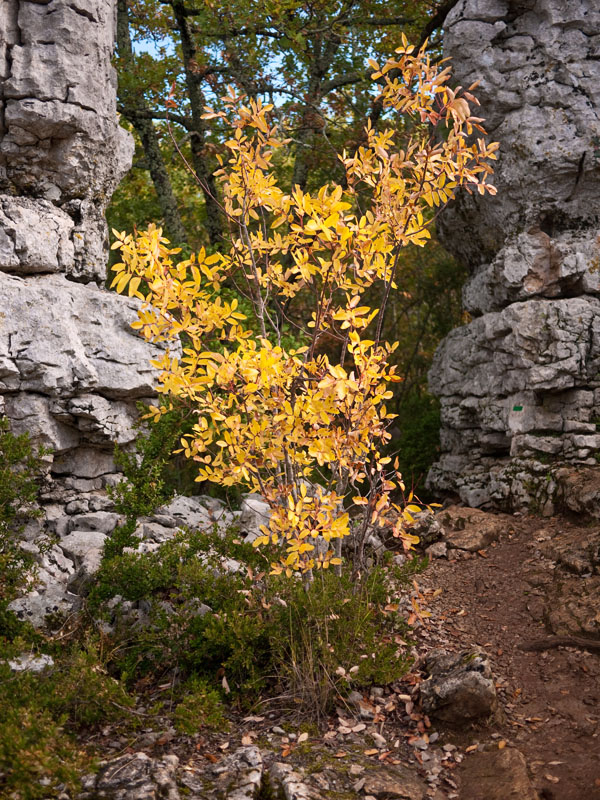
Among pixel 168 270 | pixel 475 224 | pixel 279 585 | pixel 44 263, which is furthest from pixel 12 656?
pixel 475 224

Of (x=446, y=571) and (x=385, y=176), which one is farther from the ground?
(x=385, y=176)

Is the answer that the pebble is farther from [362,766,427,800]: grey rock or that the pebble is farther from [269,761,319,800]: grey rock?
[269,761,319,800]: grey rock

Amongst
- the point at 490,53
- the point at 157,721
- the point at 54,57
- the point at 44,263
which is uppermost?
the point at 490,53

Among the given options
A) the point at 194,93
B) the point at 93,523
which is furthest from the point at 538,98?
the point at 93,523

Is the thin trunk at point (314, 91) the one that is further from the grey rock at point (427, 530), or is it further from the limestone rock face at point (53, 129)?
the grey rock at point (427, 530)

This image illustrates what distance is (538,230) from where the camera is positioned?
7.73m

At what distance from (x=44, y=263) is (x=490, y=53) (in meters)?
5.04

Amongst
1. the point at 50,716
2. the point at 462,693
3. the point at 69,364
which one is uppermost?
the point at 69,364

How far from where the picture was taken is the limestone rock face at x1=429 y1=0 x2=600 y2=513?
7297 millimetres

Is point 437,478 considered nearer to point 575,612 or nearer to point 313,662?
point 575,612

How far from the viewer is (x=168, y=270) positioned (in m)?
3.91

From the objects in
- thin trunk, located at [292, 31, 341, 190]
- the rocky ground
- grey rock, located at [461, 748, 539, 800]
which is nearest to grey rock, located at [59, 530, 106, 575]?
the rocky ground

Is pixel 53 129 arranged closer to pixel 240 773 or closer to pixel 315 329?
pixel 315 329

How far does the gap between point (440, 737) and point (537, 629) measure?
145cm
